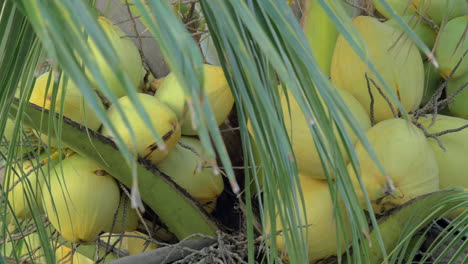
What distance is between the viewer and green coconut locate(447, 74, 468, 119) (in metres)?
0.97

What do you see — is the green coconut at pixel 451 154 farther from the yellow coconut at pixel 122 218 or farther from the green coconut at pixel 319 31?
the yellow coconut at pixel 122 218

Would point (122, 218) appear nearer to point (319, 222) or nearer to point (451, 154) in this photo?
point (319, 222)

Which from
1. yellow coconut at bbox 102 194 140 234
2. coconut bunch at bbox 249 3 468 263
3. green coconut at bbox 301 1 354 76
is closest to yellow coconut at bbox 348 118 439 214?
coconut bunch at bbox 249 3 468 263

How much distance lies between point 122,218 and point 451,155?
0.44 metres

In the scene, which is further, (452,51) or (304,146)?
(452,51)

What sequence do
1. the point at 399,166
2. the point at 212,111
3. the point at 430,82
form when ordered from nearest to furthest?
the point at 212,111, the point at 399,166, the point at 430,82

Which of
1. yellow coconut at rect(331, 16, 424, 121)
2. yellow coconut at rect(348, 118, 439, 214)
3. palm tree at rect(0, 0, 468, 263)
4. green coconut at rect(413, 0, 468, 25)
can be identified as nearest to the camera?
palm tree at rect(0, 0, 468, 263)

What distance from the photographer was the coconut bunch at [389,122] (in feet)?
2.61

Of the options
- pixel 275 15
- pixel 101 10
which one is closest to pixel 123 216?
pixel 101 10

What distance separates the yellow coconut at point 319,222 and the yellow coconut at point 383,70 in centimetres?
13

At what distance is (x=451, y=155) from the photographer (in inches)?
33.8

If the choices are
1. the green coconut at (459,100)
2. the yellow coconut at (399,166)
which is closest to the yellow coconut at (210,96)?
the yellow coconut at (399,166)

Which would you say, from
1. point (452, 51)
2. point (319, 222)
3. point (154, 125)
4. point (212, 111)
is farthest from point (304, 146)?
point (212, 111)

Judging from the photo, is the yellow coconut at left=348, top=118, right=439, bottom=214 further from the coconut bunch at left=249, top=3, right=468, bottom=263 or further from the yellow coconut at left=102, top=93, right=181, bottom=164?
the yellow coconut at left=102, top=93, right=181, bottom=164
